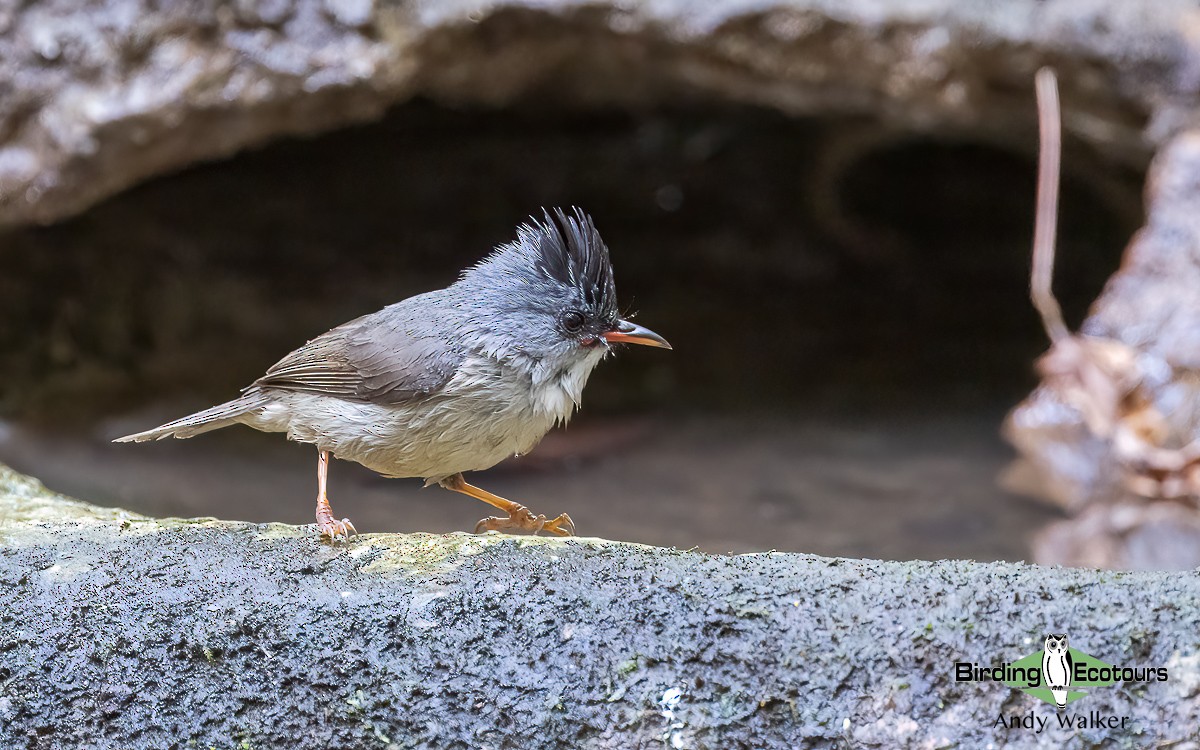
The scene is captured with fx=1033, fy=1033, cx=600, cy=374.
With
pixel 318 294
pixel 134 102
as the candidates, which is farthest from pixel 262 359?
pixel 134 102

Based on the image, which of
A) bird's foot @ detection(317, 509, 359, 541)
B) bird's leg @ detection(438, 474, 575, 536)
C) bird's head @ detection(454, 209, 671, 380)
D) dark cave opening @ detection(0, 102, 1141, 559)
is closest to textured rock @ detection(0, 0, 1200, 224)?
dark cave opening @ detection(0, 102, 1141, 559)

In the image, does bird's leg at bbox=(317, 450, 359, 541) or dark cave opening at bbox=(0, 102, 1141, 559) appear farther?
dark cave opening at bbox=(0, 102, 1141, 559)

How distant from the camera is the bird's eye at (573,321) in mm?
3549

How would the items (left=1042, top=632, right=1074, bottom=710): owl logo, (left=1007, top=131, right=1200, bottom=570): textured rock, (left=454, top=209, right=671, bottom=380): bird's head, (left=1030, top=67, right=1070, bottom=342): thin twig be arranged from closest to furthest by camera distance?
(left=1042, top=632, right=1074, bottom=710): owl logo, (left=454, top=209, right=671, bottom=380): bird's head, (left=1030, top=67, right=1070, bottom=342): thin twig, (left=1007, top=131, right=1200, bottom=570): textured rock

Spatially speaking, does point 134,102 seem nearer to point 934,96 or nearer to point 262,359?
point 262,359

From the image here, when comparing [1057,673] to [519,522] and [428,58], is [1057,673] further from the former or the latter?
[428,58]

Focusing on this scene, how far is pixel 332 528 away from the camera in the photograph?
329cm

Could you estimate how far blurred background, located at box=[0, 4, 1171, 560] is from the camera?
20.0 feet

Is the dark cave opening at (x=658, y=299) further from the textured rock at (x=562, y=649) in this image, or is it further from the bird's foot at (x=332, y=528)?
the textured rock at (x=562, y=649)

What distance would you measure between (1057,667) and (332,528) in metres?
2.12

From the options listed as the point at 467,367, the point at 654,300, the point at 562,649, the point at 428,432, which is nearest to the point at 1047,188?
the point at 467,367

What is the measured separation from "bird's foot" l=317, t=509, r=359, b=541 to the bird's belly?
0.28 metres

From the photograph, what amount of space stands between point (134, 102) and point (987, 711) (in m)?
5.09

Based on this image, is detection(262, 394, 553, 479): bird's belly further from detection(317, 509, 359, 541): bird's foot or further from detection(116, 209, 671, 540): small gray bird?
detection(317, 509, 359, 541): bird's foot
